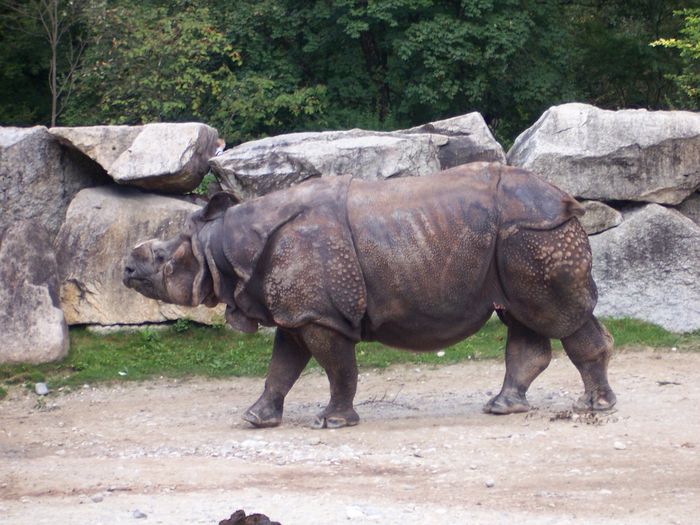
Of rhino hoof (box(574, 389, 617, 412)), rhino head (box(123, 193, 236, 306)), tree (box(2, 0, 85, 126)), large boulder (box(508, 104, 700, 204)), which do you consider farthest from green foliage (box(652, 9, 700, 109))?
tree (box(2, 0, 85, 126))

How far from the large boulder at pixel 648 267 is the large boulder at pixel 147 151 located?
4101 mm

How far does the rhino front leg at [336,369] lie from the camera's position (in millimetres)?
9266

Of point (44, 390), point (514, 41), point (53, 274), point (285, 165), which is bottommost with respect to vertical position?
point (44, 390)

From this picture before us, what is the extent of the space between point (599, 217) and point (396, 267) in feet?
13.2

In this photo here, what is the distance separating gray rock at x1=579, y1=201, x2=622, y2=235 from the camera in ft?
41.1

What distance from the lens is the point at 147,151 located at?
1235 centimetres

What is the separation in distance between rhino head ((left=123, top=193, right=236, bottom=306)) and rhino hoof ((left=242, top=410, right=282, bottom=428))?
0.92 meters

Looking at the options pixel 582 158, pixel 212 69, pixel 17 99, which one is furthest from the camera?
pixel 17 99

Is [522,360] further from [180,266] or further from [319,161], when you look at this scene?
[319,161]

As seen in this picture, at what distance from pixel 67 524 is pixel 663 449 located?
12.9ft

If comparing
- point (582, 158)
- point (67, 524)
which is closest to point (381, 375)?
point (582, 158)

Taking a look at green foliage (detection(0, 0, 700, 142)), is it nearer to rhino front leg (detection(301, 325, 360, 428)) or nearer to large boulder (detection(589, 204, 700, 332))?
large boulder (detection(589, 204, 700, 332))

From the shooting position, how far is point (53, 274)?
480 inches

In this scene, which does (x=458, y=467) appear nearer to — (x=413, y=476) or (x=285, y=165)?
(x=413, y=476)
